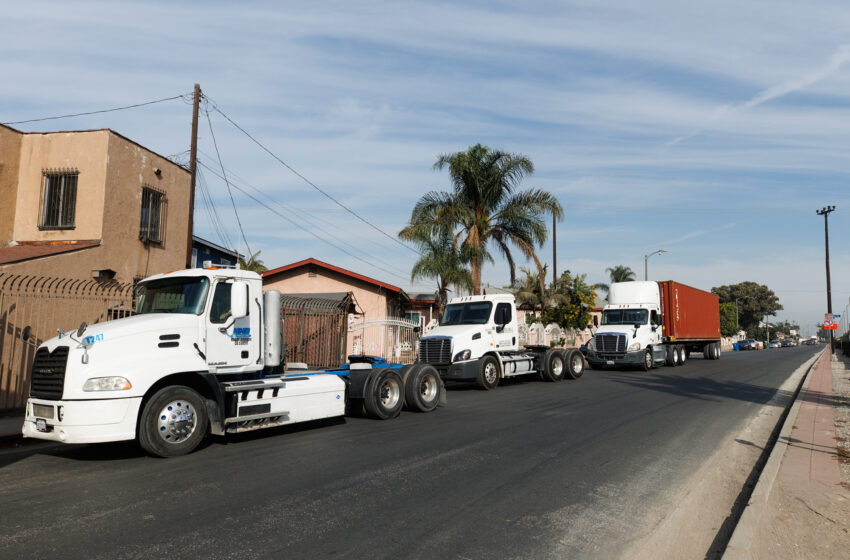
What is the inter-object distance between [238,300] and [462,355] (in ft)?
28.0

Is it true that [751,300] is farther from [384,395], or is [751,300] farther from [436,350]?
[384,395]

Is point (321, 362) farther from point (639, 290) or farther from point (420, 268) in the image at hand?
point (639, 290)

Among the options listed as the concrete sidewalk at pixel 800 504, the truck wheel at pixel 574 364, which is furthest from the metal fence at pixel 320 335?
the concrete sidewalk at pixel 800 504

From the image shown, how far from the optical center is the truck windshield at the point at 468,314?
1712cm

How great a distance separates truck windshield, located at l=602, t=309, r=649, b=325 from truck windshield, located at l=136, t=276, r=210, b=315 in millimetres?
21029

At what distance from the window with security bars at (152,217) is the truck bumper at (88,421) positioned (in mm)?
10216

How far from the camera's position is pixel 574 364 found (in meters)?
20.1

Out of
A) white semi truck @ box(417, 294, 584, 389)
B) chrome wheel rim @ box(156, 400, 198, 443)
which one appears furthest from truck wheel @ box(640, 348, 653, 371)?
chrome wheel rim @ box(156, 400, 198, 443)

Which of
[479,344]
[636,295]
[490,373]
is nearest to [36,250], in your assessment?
[479,344]

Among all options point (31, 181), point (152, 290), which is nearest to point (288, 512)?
point (152, 290)

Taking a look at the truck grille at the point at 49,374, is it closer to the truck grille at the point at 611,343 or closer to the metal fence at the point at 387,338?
the metal fence at the point at 387,338

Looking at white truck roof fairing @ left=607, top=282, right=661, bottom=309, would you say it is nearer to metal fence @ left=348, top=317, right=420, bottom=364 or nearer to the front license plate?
metal fence @ left=348, top=317, right=420, bottom=364

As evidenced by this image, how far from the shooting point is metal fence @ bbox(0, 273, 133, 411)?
1112cm

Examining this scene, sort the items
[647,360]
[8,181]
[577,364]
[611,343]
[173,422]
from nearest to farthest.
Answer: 1. [173,422]
2. [8,181]
3. [577,364]
4. [611,343]
5. [647,360]
